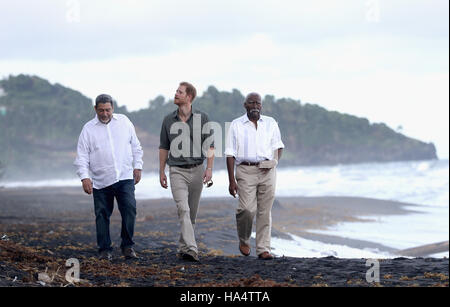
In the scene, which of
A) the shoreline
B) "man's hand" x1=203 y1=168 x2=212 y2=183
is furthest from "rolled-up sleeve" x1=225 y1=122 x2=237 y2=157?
the shoreline

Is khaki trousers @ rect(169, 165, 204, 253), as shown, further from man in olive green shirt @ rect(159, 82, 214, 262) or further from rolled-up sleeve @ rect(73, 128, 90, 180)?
rolled-up sleeve @ rect(73, 128, 90, 180)

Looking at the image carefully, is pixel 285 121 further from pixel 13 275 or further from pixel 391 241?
pixel 13 275

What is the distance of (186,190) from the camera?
903 cm

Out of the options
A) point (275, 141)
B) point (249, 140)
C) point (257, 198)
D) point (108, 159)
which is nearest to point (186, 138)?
point (249, 140)

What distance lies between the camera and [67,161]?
100188 mm

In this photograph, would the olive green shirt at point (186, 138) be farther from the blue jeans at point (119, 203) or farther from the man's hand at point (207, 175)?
the blue jeans at point (119, 203)

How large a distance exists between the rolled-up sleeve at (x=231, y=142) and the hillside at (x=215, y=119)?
98.2 metres

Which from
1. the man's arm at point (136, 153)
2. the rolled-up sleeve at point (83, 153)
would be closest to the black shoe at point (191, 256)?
the man's arm at point (136, 153)

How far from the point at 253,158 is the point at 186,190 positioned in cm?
95

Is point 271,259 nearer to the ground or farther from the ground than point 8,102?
nearer to the ground

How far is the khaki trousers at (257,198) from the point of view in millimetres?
9078

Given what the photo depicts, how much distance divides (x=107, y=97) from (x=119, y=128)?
418mm

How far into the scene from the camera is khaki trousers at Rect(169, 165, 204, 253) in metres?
8.93
